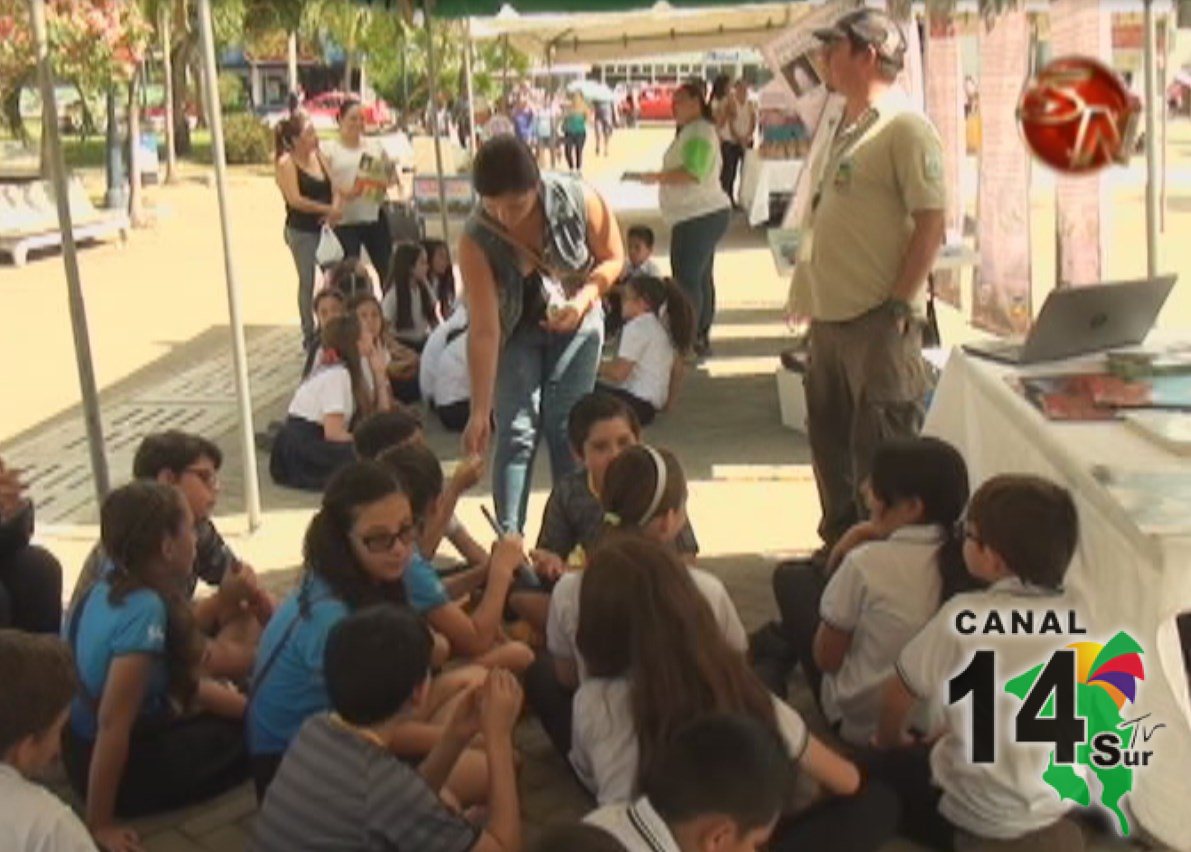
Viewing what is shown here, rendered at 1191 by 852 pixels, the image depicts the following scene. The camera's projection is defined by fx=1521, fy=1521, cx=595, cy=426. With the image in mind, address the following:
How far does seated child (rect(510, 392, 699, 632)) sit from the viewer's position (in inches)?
162

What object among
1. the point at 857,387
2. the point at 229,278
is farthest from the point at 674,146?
the point at 857,387

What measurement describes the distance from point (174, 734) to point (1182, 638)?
243 cm

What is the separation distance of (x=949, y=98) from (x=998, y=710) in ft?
18.6

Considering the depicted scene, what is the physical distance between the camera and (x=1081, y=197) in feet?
20.5

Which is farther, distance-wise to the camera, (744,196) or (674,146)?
(744,196)

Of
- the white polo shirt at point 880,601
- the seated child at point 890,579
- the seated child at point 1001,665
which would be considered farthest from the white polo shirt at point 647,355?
the seated child at point 1001,665

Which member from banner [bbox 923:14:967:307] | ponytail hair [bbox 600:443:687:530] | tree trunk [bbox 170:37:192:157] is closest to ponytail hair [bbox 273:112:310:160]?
banner [bbox 923:14:967:307]

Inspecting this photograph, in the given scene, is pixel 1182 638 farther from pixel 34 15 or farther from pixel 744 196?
pixel 744 196

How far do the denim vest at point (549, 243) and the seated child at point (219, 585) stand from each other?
3.34ft

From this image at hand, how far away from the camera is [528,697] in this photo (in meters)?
3.84

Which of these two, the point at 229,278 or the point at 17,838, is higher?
the point at 229,278

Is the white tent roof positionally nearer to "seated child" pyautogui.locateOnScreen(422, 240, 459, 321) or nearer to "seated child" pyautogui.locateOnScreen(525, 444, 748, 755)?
"seated child" pyautogui.locateOnScreen(422, 240, 459, 321)

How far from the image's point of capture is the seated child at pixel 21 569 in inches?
165

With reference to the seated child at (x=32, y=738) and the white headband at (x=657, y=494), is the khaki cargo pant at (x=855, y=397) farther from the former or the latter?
the seated child at (x=32, y=738)
